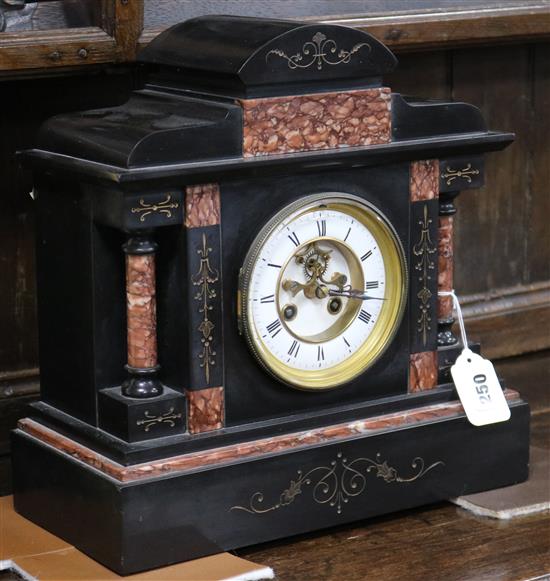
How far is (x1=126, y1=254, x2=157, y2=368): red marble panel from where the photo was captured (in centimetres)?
180

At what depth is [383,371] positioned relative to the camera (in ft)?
6.51

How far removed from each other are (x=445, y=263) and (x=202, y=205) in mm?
381

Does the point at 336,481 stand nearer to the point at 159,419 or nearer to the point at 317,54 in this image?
the point at 159,419

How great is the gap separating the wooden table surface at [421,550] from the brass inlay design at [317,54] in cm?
57

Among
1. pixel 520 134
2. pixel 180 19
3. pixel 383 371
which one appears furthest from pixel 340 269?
pixel 520 134

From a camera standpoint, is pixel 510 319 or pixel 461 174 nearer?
pixel 461 174

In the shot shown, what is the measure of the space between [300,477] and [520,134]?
2.78 feet

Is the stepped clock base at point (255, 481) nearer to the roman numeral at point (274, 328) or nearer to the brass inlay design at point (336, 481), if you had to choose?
the brass inlay design at point (336, 481)

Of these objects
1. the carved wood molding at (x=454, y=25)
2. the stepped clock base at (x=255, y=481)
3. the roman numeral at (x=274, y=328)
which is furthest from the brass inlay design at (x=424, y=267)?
the carved wood molding at (x=454, y=25)

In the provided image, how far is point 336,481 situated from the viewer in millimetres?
1931

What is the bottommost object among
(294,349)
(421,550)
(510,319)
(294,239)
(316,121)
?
(421,550)

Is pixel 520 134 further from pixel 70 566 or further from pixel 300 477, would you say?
pixel 70 566

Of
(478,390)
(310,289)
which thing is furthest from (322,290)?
(478,390)

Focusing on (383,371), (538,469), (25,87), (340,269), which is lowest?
(538,469)
